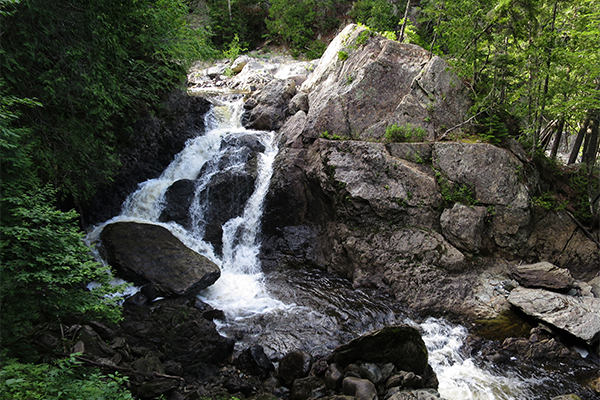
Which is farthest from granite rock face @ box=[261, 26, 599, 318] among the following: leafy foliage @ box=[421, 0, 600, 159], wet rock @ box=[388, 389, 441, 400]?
wet rock @ box=[388, 389, 441, 400]

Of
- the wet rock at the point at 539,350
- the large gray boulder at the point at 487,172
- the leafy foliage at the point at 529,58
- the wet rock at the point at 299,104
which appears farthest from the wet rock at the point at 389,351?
the wet rock at the point at 299,104

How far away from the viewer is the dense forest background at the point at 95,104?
4133mm

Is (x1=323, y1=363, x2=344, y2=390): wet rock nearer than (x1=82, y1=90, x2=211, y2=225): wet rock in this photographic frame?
Yes

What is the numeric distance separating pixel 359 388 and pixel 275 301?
→ 14.5 ft

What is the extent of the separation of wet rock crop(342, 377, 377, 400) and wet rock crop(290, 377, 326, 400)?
19.4 inches

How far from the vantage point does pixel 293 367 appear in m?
7.07

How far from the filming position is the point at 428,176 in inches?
434

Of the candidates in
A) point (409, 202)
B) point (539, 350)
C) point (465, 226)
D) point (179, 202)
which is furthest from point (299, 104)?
point (539, 350)

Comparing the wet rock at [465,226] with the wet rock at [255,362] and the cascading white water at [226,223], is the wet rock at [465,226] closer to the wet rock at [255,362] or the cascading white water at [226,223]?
the cascading white water at [226,223]

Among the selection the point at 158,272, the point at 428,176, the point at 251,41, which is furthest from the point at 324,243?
the point at 251,41

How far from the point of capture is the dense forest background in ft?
13.6

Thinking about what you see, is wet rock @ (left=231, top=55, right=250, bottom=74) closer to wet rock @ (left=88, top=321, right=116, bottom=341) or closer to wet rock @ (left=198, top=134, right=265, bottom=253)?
wet rock @ (left=198, top=134, right=265, bottom=253)

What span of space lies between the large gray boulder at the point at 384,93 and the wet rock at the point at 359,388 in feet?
28.4

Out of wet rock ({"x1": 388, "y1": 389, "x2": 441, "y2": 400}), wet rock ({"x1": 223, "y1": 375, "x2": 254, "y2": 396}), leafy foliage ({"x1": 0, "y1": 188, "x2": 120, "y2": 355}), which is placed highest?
leafy foliage ({"x1": 0, "y1": 188, "x2": 120, "y2": 355})
